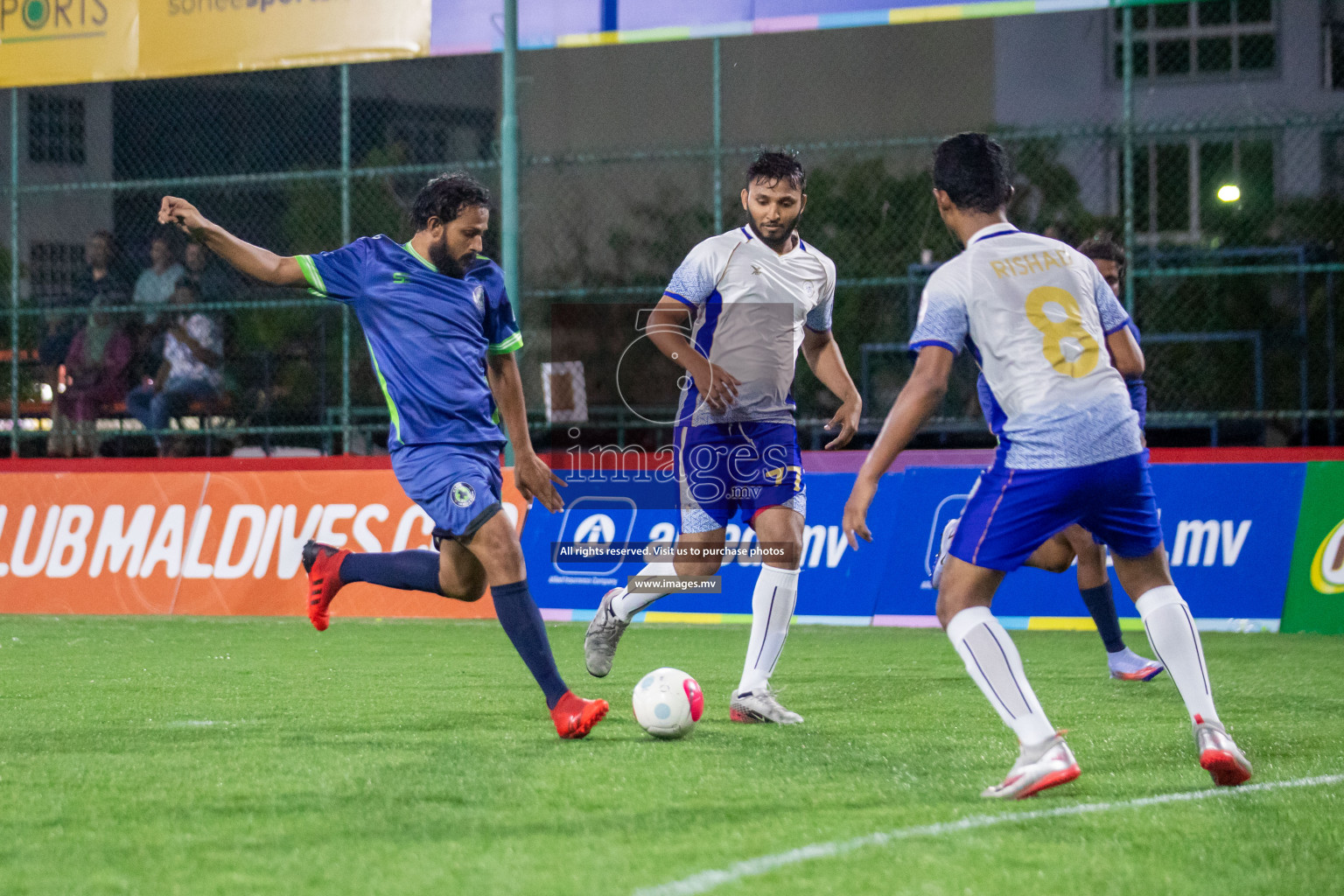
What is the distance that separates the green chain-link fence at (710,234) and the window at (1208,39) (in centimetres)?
353

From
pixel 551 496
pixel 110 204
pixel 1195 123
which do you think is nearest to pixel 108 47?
pixel 110 204

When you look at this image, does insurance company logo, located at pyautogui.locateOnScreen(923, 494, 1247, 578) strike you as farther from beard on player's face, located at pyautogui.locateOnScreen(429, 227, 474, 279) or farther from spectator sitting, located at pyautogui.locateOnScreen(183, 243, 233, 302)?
spectator sitting, located at pyautogui.locateOnScreen(183, 243, 233, 302)

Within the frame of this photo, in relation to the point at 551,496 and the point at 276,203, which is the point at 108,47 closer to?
the point at 276,203

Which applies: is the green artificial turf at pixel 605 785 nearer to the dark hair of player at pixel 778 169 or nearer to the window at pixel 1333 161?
the dark hair of player at pixel 778 169

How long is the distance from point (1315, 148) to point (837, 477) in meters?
5.74

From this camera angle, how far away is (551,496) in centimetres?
606

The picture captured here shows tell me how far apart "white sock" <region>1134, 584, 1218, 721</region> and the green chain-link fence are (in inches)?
297

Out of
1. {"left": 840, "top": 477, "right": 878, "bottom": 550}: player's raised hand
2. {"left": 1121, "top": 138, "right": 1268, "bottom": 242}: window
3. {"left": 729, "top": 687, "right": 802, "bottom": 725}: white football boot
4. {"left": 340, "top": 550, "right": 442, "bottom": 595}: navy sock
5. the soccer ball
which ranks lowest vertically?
{"left": 729, "top": 687, "right": 802, "bottom": 725}: white football boot

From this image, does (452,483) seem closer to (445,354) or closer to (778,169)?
(445,354)

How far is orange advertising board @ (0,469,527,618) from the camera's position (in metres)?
11.3

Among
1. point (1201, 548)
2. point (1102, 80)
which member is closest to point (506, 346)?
point (1201, 548)

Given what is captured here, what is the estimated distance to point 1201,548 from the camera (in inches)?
393

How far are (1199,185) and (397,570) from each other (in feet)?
36.5

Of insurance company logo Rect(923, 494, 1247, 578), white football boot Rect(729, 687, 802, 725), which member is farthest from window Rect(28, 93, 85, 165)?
white football boot Rect(729, 687, 802, 725)
